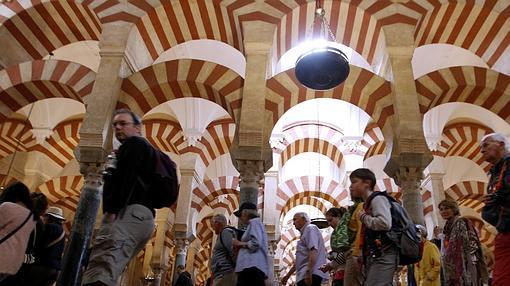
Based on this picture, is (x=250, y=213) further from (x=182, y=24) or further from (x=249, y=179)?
(x=182, y=24)

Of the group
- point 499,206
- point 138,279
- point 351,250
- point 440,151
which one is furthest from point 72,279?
point 138,279

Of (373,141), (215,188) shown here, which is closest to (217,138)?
(215,188)

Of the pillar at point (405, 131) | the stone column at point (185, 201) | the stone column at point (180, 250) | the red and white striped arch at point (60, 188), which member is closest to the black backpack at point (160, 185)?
the pillar at point (405, 131)

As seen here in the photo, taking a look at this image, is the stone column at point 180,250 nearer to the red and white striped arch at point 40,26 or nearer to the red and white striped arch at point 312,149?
the red and white striped arch at point 312,149

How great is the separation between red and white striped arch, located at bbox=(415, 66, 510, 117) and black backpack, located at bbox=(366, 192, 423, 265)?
4757mm

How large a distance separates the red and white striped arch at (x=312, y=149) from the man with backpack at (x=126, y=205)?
9303 mm

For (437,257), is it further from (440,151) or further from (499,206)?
(440,151)

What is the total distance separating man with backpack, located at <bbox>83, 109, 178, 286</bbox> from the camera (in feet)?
6.41

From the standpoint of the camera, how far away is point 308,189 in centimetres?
1239

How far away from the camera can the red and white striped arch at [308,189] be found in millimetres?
12094

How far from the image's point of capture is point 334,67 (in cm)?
516

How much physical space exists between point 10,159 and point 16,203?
29.7ft

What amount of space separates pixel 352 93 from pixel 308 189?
5.65 meters

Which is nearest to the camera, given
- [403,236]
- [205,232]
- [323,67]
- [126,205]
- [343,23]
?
[126,205]
